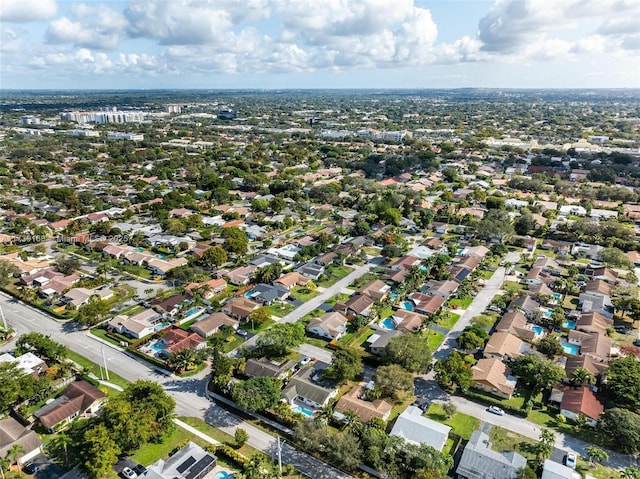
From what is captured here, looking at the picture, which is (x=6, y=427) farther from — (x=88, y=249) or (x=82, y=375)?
(x=88, y=249)

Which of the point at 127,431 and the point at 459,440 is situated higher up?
the point at 127,431

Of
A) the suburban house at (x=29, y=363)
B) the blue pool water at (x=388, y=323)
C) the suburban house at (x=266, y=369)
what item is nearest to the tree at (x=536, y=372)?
the blue pool water at (x=388, y=323)

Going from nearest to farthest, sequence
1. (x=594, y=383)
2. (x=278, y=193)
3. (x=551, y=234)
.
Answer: (x=594, y=383)
(x=551, y=234)
(x=278, y=193)

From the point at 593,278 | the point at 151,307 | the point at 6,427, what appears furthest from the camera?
the point at 593,278

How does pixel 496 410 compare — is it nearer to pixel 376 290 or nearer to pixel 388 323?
pixel 388 323

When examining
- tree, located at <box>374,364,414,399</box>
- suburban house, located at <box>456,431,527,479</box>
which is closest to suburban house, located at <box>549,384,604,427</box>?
suburban house, located at <box>456,431,527,479</box>

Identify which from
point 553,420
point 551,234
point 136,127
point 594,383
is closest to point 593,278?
point 551,234

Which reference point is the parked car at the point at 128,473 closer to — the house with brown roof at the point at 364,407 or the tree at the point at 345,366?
the house with brown roof at the point at 364,407
